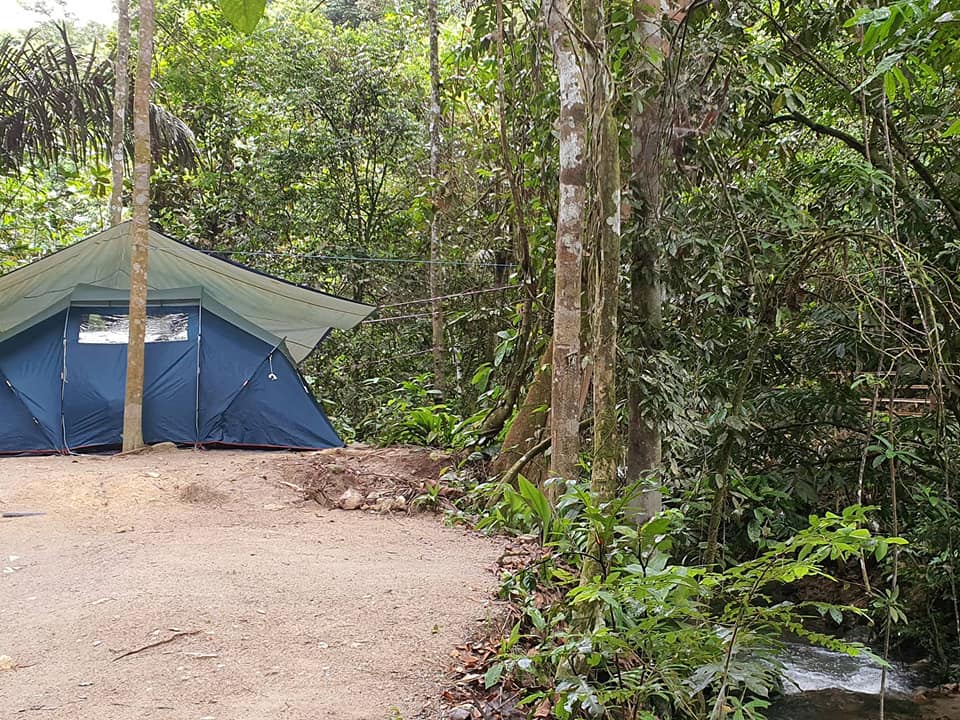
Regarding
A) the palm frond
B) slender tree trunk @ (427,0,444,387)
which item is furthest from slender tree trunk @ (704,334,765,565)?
the palm frond

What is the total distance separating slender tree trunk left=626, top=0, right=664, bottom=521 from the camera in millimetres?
4773

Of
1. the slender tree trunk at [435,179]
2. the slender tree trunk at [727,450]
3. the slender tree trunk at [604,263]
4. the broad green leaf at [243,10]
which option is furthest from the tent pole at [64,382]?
the broad green leaf at [243,10]

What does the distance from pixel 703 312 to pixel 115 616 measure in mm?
3556

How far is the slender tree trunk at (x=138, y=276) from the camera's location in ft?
25.9

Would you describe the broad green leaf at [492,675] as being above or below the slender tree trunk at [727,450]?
below

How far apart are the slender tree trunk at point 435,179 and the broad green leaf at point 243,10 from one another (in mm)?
8593

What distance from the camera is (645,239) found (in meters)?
4.86

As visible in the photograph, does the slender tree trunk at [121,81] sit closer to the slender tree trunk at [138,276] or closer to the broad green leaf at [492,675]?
the slender tree trunk at [138,276]

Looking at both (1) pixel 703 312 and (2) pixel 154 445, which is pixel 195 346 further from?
(1) pixel 703 312

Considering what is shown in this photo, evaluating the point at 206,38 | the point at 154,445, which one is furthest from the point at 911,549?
the point at 206,38

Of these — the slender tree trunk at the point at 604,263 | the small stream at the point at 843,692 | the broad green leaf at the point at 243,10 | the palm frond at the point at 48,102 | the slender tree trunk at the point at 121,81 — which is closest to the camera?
the broad green leaf at the point at 243,10

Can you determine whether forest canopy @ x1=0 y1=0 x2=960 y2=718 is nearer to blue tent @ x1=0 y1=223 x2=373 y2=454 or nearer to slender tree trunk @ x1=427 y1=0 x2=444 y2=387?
slender tree trunk @ x1=427 y1=0 x2=444 y2=387

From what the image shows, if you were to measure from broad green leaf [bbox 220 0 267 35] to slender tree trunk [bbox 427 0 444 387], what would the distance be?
28.2 ft

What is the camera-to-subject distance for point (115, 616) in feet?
12.2
